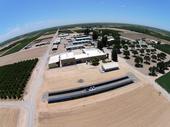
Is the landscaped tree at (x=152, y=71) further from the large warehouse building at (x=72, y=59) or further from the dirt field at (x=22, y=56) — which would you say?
the dirt field at (x=22, y=56)

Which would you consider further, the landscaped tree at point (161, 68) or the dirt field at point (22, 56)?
the dirt field at point (22, 56)

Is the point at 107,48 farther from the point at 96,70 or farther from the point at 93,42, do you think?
the point at 96,70

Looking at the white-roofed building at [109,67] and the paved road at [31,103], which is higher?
the white-roofed building at [109,67]

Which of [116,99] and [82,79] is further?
[82,79]

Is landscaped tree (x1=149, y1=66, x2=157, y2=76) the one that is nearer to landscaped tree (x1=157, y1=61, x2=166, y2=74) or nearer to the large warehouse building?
landscaped tree (x1=157, y1=61, x2=166, y2=74)

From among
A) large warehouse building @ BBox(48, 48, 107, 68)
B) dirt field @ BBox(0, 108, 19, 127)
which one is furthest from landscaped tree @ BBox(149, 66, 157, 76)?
dirt field @ BBox(0, 108, 19, 127)

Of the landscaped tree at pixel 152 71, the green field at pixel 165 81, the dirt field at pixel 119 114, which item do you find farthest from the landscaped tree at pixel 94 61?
the dirt field at pixel 119 114

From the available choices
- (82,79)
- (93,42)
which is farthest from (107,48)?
(82,79)
